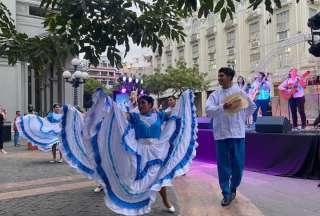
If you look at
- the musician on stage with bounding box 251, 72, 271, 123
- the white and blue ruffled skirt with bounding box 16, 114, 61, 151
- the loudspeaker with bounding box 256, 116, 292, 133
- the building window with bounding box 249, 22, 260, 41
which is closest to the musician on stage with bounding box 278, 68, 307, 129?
the musician on stage with bounding box 251, 72, 271, 123

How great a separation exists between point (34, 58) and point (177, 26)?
5.32ft

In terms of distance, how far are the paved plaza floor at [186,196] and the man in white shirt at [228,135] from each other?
0.41m

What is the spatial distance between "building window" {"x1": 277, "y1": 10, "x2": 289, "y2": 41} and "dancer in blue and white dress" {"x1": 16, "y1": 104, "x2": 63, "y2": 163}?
33.0 meters

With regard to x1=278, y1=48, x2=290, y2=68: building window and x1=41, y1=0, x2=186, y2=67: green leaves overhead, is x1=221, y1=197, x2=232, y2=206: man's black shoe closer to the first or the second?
x1=41, y1=0, x2=186, y2=67: green leaves overhead

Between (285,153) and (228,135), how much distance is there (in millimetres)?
3391

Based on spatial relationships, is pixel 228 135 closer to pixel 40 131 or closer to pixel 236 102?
pixel 236 102

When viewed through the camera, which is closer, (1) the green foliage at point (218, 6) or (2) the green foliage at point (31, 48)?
(1) the green foliage at point (218, 6)

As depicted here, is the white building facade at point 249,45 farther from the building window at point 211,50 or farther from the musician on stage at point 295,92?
the musician on stage at point 295,92

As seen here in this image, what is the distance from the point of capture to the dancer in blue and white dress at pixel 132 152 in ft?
18.6

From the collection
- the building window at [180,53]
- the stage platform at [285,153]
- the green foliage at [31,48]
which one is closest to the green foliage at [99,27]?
the green foliage at [31,48]

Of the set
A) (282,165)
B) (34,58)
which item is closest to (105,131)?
(34,58)

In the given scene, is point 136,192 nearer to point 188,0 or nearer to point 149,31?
point 149,31

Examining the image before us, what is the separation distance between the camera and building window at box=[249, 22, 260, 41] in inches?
1869

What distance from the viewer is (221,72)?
6.87m
